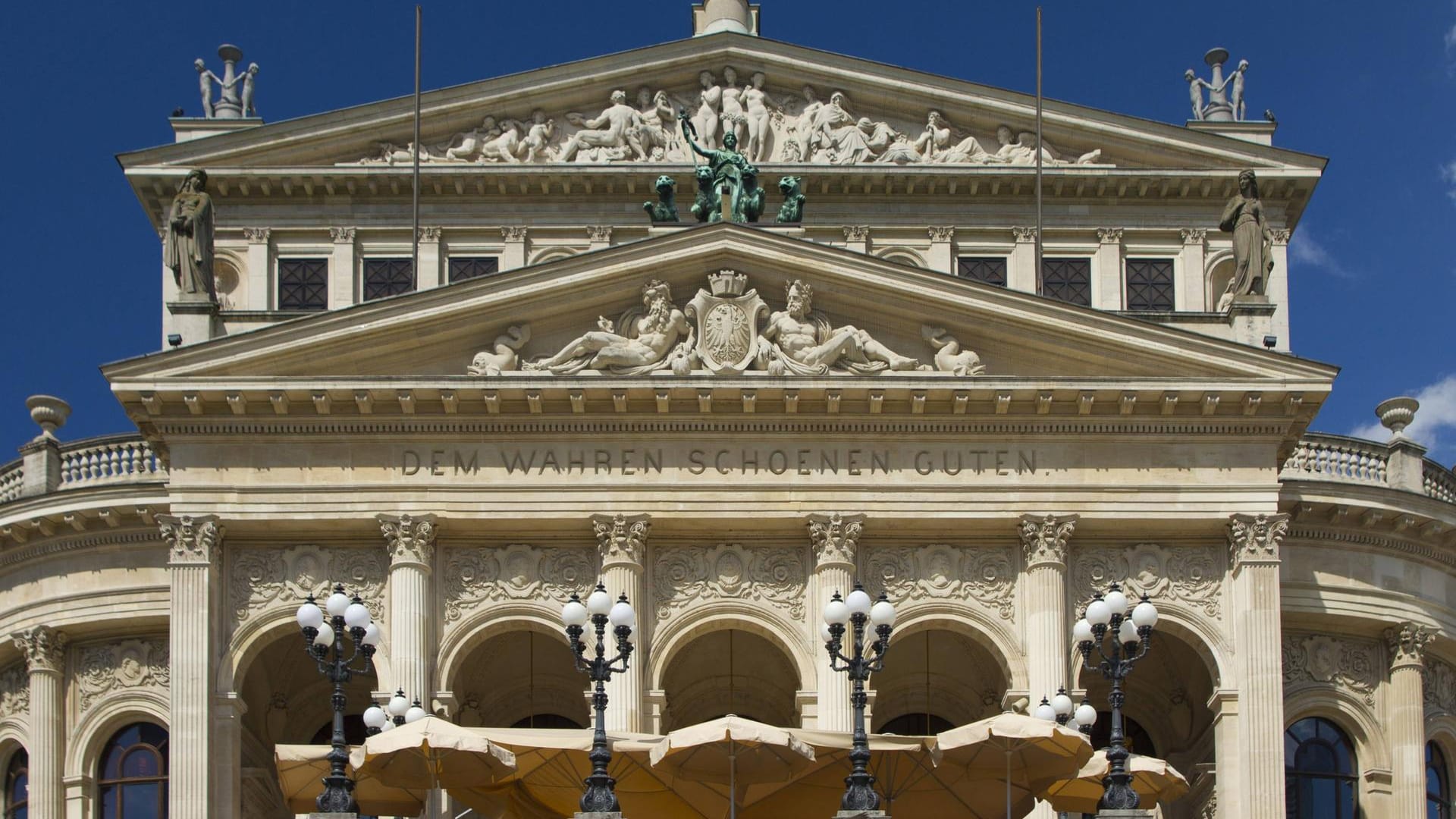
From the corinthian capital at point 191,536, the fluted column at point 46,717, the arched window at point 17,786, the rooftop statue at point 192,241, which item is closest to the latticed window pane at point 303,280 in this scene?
the rooftop statue at point 192,241

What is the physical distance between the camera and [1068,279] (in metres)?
52.0

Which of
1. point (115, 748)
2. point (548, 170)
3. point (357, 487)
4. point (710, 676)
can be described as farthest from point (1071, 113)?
point (115, 748)

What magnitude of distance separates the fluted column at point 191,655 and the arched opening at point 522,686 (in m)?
4.95

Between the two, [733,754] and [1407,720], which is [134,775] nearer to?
[733,754]

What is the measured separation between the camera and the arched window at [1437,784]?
4788 centimetres

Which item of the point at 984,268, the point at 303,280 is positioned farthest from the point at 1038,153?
the point at 303,280

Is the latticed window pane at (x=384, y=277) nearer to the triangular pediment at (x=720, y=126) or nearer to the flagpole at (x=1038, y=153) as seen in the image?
the triangular pediment at (x=720, y=126)

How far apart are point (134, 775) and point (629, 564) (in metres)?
10.4

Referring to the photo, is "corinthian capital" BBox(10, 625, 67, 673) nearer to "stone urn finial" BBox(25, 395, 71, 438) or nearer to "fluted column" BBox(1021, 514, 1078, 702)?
"stone urn finial" BBox(25, 395, 71, 438)

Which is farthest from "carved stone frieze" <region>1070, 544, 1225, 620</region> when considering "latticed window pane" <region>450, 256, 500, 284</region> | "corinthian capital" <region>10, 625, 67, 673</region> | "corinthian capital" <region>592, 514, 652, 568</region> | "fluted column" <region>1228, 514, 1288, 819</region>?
"corinthian capital" <region>10, 625, 67, 673</region>

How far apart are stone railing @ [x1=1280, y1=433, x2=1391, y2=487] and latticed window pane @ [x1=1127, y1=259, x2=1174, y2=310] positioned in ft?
18.6

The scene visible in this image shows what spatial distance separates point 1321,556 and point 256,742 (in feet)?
58.5

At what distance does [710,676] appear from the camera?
152 feet

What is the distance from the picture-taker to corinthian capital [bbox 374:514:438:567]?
138 ft
